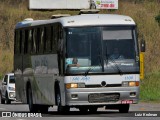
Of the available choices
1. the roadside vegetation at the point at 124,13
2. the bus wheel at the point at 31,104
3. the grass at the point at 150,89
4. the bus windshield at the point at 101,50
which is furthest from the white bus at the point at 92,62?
the roadside vegetation at the point at 124,13

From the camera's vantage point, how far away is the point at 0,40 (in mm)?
86312

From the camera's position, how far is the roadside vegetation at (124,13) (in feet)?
259

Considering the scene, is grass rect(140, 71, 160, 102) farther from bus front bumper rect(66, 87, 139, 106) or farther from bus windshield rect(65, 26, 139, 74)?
bus front bumper rect(66, 87, 139, 106)

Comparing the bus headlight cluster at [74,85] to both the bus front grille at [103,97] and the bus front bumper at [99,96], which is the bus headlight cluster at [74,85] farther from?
the bus front grille at [103,97]

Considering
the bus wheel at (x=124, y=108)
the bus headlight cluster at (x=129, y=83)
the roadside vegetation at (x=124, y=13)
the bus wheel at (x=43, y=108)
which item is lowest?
the roadside vegetation at (x=124, y=13)

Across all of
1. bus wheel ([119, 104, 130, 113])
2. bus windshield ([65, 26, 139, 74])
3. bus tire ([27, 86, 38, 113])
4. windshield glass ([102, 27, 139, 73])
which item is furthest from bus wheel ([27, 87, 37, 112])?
windshield glass ([102, 27, 139, 73])

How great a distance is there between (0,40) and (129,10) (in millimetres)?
16477

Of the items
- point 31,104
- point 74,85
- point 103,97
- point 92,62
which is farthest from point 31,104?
point 103,97

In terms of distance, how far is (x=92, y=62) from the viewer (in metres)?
24.6

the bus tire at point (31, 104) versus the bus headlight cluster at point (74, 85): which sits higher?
the bus headlight cluster at point (74, 85)

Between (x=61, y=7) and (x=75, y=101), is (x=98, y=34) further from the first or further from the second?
(x=61, y=7)

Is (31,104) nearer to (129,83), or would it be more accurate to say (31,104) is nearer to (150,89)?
(129,83)

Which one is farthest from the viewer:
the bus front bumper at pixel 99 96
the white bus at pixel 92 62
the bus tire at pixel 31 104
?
the bus tire at pixel 31 104

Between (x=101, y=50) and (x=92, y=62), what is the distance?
1.62 feet
